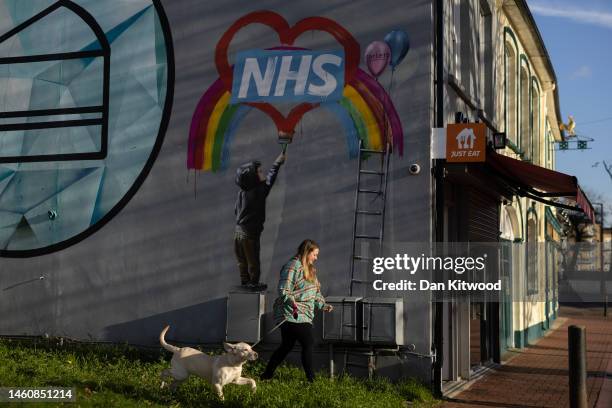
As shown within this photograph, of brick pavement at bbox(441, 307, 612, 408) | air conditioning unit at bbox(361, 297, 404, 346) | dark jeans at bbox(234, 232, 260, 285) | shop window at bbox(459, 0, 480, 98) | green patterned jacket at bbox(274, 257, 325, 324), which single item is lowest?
brick pavement at bbox(441, 307, 612, 408)

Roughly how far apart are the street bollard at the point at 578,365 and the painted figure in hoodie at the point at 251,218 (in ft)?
15.0

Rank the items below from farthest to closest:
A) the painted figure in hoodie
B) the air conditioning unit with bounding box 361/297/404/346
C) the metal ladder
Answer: the painted figure in hoodie → the metal ladder → the air conditioning unit with bounding box 361/297/404/346

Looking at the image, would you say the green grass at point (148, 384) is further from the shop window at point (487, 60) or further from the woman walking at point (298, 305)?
the shop window at point (487, 60)

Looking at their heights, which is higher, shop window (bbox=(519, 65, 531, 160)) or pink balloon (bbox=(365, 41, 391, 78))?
shop window (bbox=(519, 65, 531, 160))

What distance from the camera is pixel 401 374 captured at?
10906mm

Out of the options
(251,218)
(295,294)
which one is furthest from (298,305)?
(251,218)

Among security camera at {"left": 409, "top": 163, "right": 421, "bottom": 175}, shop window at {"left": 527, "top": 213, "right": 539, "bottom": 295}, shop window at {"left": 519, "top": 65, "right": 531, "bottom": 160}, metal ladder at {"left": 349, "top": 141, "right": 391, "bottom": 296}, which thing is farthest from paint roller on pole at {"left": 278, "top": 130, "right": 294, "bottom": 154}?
shop window at {"left": 527, "top": 213, "right": 539, "bottom": 295}

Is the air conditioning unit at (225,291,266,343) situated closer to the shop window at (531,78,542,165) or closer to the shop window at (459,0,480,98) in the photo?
the shop window at (459,0,480,98)

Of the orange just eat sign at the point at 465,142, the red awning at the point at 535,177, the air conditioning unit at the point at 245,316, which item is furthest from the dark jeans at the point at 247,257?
the red awning at the point at 535,177

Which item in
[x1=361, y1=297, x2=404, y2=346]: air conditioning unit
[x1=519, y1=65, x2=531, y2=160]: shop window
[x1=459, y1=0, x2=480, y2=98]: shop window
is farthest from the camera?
[x1=519, y1=65, x2=531, y2=160]: shop window

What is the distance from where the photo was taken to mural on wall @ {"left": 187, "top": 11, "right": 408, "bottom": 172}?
11.4m

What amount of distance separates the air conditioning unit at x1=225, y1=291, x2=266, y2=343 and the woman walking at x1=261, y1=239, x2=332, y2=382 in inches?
46.9

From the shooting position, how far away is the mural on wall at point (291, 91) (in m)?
11.4

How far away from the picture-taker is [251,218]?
11.7m
